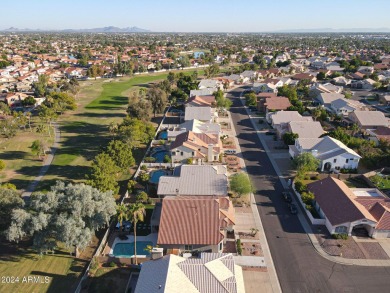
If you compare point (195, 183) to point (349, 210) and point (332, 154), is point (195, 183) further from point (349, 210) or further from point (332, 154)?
point (332, 154)

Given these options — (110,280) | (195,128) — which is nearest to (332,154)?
(195,128)

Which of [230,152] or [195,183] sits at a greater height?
[195,183]

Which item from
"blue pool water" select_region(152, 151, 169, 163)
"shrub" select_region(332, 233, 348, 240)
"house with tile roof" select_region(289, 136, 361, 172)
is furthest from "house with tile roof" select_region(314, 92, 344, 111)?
"shrub" select_region(332, 233, 348, 240)

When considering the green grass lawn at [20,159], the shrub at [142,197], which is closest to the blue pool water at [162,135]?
the green grass lawn at [20,159]

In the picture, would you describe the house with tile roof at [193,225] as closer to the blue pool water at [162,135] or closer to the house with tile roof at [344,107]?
the blue pool water at [162,135]

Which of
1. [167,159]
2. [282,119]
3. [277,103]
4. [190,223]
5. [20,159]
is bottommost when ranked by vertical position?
[20,159]

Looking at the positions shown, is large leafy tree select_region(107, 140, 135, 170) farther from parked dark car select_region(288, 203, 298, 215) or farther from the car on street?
parked dark car select_region(288, 203, 298, 215)

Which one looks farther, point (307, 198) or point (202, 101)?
point (202, 101)
